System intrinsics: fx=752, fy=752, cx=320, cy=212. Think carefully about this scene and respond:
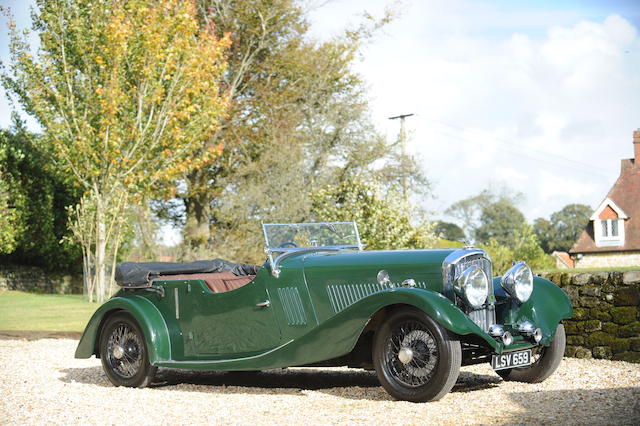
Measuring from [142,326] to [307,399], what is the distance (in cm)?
196

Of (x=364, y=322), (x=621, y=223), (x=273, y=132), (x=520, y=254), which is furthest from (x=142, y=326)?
(x=621, y=223)

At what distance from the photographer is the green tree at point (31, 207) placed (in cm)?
2616

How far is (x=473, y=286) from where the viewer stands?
624 centimetres

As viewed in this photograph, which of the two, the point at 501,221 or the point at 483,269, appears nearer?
the point at 483,269

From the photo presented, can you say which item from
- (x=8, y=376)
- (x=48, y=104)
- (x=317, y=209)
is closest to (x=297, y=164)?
(x=317, y=209)

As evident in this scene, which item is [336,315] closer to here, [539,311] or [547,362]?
[539,311]

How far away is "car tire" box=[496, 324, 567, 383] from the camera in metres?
6.96

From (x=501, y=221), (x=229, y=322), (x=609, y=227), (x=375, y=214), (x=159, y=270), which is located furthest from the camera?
(x=501, y=221)

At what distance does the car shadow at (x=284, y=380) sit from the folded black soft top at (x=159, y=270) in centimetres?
108

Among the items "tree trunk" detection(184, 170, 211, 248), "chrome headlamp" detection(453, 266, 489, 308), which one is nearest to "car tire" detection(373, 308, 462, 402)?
"chrome headlamp" detection(453, 266, 489, 308)

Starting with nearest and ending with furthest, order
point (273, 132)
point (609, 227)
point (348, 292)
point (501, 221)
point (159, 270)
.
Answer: point (348, 292)
point (159, 270)
point (273, 132)
point (609, 227)
point (501, 221)

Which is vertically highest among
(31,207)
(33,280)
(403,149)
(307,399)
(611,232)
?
(403,149)

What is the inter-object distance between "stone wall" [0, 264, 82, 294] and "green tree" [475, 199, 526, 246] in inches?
1451

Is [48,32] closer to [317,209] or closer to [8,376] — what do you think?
[317,209]
